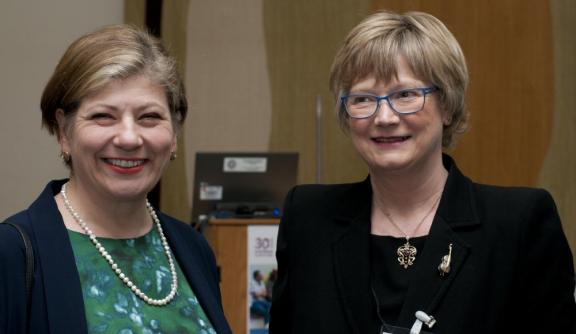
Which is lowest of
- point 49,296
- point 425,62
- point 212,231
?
point 212,231

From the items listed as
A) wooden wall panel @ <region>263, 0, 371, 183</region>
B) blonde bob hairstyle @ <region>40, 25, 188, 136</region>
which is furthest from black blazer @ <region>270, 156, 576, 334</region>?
wooden wall panel @ <region>263, 0, 371, 183</region>

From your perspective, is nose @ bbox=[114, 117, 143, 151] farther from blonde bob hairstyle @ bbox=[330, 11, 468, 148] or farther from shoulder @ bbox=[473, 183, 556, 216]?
shoulder @ bbox=[473, 183, 556, 216]

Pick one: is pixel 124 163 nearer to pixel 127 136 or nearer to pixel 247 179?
pixel 127 136

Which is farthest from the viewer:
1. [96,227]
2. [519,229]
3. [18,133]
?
[18,133]

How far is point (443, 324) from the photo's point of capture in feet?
7.12

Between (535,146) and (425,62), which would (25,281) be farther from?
(535,146)

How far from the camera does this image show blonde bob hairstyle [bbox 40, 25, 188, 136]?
6.44 feet

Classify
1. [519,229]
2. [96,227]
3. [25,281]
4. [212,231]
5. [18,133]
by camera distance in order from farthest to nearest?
[18,133]
[212,231]
[519,229]
[96,227]
[25,281]

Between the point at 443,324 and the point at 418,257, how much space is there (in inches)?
7.9

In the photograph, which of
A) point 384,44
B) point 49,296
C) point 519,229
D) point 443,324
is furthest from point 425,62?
point 49,296

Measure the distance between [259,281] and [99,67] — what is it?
2478 millimetres

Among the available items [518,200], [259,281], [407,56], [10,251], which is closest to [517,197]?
[518,200]

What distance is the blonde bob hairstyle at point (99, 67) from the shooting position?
6.44ft

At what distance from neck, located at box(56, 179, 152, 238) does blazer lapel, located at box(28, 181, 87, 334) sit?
2.9 inches
